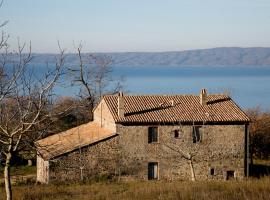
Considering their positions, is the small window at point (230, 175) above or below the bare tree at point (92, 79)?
below

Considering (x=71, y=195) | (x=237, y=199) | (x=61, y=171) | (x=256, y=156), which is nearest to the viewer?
(x=237, y=199)

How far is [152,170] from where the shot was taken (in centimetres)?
3120

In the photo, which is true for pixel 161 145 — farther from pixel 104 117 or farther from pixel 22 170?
pixel 22 170

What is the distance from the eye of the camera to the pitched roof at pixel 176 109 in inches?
1218

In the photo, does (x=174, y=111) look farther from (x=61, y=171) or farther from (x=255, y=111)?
(x=255, y=111)

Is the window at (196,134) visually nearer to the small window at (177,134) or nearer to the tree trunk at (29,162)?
the small window at (177,134)

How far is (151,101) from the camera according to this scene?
32.9 meters

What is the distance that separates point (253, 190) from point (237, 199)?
5.65 feet

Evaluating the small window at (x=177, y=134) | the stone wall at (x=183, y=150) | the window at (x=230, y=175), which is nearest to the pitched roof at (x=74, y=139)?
the stone wall at (x=183, y=150)

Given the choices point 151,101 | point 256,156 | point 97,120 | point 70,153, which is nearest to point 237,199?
point 70,153

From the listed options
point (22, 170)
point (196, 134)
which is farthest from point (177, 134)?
point (22, 170)

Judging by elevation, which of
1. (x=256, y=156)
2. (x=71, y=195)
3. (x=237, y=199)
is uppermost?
(x=237, y=199)

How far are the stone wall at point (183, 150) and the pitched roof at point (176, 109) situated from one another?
508 mm

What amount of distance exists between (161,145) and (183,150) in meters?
1.32
